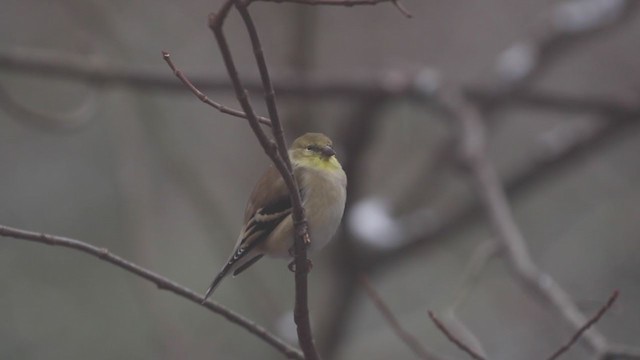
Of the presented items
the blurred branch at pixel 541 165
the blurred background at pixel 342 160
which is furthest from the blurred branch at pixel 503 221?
the blurred branch at pixel 541 165

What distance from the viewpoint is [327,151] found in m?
3.41

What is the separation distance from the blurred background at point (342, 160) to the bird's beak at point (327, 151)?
198 cm

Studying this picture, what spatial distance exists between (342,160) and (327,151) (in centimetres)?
272

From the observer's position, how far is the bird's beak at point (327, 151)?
3395 mm

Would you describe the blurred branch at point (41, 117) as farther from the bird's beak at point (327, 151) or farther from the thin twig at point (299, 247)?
the thin twig at point (299, 247)

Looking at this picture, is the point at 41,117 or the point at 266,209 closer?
the point at 266,209

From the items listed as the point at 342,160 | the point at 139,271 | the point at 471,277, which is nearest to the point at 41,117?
the point at 342,160

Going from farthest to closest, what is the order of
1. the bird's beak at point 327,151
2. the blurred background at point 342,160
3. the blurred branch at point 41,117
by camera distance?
the blurred background at point 342,160 → the blurred branch at point 41,117 → the bird's beak at point 327,151

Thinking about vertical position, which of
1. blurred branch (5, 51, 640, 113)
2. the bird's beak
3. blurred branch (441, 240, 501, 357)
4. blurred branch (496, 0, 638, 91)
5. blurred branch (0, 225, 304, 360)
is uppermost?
blurred branch (496, 0, 638, 91)

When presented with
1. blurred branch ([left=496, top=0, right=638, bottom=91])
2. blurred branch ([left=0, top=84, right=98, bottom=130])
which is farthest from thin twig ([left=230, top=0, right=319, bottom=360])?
blurred branch ([left=496, top=0, right=638, bottom=91])

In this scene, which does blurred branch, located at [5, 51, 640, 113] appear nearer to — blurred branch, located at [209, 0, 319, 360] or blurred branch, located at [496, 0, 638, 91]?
blurred branch, located at [496, 0, 638, 91]

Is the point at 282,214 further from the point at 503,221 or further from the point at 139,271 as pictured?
the point at 503,221

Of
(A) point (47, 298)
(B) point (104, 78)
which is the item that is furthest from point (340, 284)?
(A) point (47, 298)

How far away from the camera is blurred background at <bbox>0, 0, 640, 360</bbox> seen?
20.0 feet
